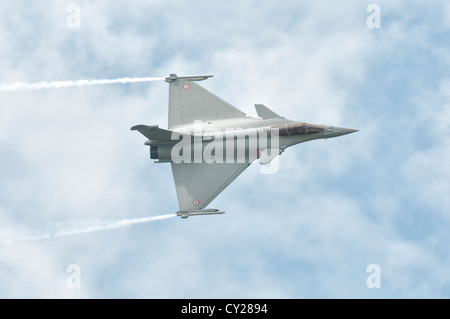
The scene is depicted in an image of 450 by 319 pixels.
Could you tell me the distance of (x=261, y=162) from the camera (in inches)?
2004

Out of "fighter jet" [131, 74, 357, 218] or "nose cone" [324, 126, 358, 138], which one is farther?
"nose cone" [324, 126, 358, 138]

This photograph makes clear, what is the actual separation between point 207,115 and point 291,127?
5.66 metres

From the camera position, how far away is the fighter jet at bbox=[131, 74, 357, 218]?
166ft

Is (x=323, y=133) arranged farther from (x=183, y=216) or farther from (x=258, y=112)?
(x=183, y=216)

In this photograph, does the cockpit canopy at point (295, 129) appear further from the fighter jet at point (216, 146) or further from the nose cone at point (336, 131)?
the nose cone at point (336, 131)

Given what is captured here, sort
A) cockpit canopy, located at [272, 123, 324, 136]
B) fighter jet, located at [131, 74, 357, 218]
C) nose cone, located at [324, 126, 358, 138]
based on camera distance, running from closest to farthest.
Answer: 1. fighter jet, located at [131, 74, 357, 218]
2. cockpit canopy, located at [272, 123, 324, 136]
3. nose cone, located at [324, 126, 358, 138]

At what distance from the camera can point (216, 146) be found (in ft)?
167

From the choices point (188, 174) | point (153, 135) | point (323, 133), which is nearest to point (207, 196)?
point (188, 174)

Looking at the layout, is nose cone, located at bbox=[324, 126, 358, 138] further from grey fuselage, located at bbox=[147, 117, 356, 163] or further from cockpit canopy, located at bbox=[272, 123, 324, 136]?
cockpit canopy, located at bbox=[272, 123, 324, 136]

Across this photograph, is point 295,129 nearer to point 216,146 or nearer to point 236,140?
point 236,140

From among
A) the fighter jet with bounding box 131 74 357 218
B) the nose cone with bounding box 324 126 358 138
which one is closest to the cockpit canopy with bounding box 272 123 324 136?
the fighter jet with bounding box 131 74 357 218

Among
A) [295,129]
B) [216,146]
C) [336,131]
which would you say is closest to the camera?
[216,146]

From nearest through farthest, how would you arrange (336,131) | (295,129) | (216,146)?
1. (216,146)
2. (295,129)
3. (336,131)

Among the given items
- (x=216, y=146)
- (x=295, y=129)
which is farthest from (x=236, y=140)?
(x=295, y=129)
